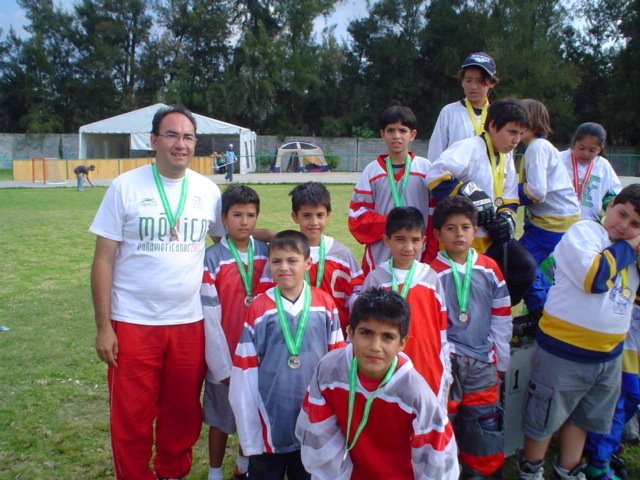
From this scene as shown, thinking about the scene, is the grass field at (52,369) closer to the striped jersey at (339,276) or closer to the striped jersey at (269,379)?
the striped jersey at (269,379)

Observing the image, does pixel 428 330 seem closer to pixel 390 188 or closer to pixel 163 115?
pixel 390 188

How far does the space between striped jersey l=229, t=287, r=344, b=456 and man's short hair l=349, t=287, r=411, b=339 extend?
463mm

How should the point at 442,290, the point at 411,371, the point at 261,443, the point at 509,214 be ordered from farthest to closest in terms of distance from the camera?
the point at 509,214
the point at 442,290
the point at 261,443
the point at 411,371

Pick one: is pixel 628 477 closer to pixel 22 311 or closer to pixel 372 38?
pixel 22 311

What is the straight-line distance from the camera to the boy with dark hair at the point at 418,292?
323cm

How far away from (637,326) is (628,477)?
968 mm

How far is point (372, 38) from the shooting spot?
5206 centimetres

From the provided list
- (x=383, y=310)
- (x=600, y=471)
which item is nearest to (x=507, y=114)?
(x=383, y=310)

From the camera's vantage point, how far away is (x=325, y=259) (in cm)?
369

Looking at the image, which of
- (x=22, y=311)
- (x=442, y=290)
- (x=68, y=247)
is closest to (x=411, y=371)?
(x=442, y=290)

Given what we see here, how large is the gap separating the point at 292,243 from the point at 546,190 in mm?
2000

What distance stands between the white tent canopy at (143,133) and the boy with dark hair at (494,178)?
32.5 m

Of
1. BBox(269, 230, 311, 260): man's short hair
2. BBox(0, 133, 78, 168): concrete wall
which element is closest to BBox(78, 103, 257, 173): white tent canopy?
BBox(0, 133, 78, 168): concrete wall

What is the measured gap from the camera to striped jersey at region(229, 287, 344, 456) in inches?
121
